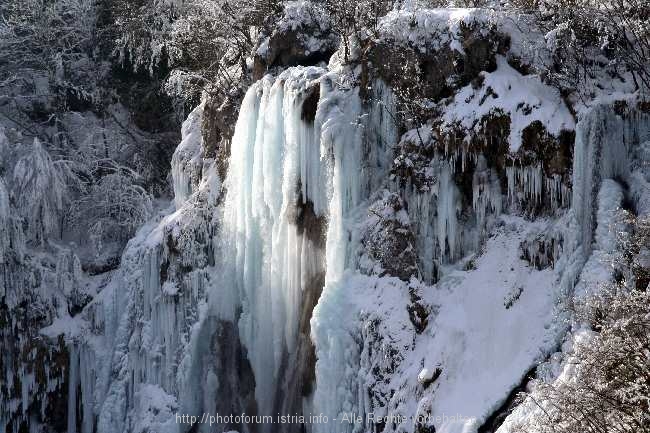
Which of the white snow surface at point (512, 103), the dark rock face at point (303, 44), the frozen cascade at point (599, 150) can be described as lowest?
the frozen cascade at point (599, 150)

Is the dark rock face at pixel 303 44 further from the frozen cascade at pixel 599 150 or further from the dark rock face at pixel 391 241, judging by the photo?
the frozen cascade at pixel 599 150

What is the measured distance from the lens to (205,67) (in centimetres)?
2148

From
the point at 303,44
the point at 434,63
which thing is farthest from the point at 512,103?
the point at 303,44

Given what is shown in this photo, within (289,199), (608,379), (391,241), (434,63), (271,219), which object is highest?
(434,63)

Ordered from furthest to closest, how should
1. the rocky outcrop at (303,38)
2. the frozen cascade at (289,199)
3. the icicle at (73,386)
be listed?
the icicle at (73,386) → the rocky outcrop at (303,38) → the frozen cascade at (289,199)

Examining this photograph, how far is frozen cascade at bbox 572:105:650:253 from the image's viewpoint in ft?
36.2

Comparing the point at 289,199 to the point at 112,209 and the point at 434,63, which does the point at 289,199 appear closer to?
the point at 434,63

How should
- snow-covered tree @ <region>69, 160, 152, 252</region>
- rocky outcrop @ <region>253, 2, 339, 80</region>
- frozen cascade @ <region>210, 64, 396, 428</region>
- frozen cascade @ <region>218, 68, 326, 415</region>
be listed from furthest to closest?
snow-covered tree @ <region>69, 160, 152, 252</region> < rocky outcrop @ <region>253, 2, 339, 80</region> < frozen cascade @ <region>218, 68, 326, 415</region> < frozen cascade @ <region>210, 64, 396, 428</region>

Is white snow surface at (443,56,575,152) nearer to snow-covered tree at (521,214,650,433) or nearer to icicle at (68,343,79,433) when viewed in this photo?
snow-covered tree at (521,214,650,433)

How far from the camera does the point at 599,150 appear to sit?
11.1 m

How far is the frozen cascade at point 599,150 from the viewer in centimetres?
1104

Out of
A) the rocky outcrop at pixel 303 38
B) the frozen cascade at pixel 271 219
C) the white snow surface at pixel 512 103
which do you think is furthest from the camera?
the rocky outcrop at pixel 303 38

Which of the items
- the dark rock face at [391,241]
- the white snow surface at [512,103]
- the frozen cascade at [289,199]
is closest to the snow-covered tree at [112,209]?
the frozen cascade at [289,199]

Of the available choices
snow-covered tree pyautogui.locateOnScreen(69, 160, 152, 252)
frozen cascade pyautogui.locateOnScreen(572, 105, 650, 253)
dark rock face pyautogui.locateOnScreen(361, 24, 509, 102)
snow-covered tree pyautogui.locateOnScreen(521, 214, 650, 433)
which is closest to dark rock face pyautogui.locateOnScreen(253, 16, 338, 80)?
dark rock face pyautogui.locateOnScreen(361, 24, 509, 102)
